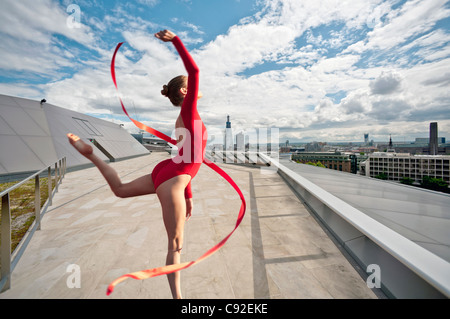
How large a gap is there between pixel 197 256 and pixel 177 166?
152 cm

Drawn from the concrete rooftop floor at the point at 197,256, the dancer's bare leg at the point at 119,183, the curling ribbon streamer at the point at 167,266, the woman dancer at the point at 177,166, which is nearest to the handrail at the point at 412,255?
the concrete rooftop floor at the point at 197,256

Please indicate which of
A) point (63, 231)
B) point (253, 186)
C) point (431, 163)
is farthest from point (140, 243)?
point (431, 163)

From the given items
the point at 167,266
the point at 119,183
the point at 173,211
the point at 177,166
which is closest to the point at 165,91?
the point at 177,166

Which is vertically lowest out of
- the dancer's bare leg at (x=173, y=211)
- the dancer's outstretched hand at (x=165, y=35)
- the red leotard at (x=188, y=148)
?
the dancer's bare leg at (x=173, y=211)

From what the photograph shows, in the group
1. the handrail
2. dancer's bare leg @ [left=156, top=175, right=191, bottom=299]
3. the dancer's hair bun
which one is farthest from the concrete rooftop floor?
the dancer's hair bun

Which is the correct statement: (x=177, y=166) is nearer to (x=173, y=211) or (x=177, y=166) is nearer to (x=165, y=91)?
(x=173, y=211)

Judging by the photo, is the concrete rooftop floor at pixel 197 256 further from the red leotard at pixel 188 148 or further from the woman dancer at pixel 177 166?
the red leotard at pixel 188 148

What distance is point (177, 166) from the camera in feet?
4.89

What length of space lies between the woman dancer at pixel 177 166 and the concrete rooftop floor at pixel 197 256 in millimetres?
759

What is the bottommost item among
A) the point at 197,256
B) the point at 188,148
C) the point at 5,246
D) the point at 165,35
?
the point at 197,256

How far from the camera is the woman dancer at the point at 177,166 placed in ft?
4.33
